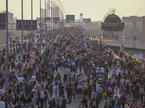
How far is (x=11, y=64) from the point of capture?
3600 cm

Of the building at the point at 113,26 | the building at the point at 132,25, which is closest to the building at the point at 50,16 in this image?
the building at the point at 113,26

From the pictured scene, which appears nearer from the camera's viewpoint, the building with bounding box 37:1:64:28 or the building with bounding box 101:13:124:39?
the building with bounding box 101:13:124:39

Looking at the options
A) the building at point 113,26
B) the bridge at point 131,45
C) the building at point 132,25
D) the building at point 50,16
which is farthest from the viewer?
the building at point 132,25

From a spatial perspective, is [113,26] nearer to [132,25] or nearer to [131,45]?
[131,45]

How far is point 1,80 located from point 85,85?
5.52 metres

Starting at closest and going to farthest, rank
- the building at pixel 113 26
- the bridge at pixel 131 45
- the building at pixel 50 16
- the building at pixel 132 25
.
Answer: the bridge at pixel 131 45
the building at pixel 113 26
the building at pixel 50 16
the building at pixel 132 25

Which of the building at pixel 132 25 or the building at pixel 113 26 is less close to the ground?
the building at pixel 113 26

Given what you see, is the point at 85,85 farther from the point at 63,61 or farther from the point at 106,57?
the point at 106,57

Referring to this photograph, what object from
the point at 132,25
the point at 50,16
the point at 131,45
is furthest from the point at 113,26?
the point at 132,25

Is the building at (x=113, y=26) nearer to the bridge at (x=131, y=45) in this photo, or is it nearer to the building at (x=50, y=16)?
the bridge at (x=131, y=45)

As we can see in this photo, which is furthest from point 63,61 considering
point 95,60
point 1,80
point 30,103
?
point 30,103

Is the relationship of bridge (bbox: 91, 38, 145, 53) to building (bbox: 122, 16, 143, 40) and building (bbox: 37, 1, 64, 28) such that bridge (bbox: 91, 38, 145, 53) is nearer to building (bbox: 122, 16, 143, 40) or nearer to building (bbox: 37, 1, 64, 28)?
building (bbox: 37, 1, 64, 28)

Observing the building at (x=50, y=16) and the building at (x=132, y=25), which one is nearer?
the building at (x=50, y=16)

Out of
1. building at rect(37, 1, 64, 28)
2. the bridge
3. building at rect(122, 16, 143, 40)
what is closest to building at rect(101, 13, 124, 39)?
the bridge
